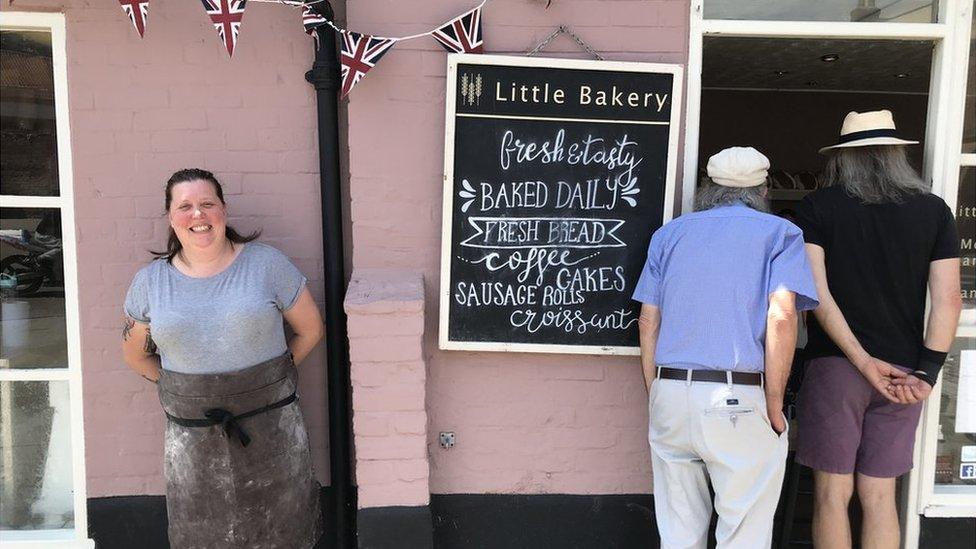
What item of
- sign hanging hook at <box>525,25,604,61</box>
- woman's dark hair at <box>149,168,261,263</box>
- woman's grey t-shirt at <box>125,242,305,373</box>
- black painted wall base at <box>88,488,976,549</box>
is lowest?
black painted wall base at <box>88,488,976,549</box>

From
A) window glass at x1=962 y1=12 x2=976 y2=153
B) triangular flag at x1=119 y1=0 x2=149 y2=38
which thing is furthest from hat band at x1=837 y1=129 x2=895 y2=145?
triangular flag at x1=119 y1=0 x2=149 y2=38

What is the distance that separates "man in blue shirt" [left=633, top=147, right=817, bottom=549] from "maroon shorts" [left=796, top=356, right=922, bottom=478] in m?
0.35

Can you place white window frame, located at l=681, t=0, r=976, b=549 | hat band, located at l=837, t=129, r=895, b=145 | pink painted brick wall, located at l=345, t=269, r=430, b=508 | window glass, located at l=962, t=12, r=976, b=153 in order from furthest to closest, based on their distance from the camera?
window glass, located at l=962, t=12, r=976, b=153, white window frame, located at l=681, t=0, r=976, b=549, hat band, located at l=837, t=129, r=895, b=145, pink painted brick wall, located at l=345, t=269, r=430, b=508

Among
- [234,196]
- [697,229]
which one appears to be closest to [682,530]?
[697,229]

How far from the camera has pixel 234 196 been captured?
298cm

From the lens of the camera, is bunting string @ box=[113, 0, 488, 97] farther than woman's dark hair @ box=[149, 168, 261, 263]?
Yes

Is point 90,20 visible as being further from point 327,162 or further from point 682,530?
point 682,530

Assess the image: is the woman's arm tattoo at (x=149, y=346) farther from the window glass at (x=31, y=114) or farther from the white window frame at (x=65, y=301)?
the window glass at (x=31, y=114)

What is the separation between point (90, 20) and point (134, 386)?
1608 millimetres

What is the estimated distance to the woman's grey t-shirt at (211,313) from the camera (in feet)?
7.91

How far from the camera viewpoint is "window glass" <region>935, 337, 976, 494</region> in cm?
317

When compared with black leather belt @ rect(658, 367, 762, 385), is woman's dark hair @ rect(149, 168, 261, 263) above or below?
above

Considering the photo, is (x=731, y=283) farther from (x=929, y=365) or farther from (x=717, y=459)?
(x=929, y=365)

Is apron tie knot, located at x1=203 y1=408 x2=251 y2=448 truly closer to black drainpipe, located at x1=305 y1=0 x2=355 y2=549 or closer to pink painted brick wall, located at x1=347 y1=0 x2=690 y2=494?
black drainpipe, located at x1=305 y1=0 x2=355 y2=549
